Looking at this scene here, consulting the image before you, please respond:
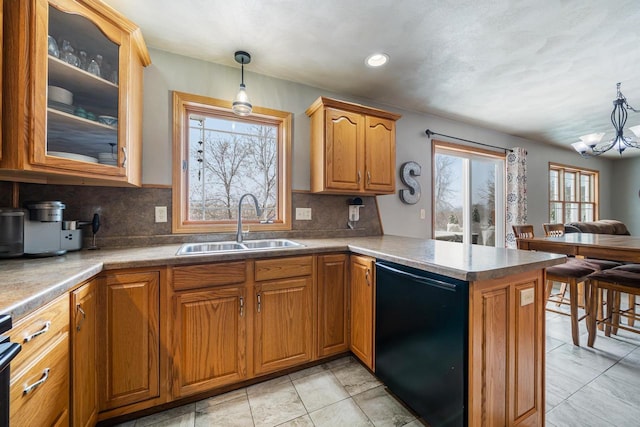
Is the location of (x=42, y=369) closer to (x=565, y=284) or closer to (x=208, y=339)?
(x=208, y=339)

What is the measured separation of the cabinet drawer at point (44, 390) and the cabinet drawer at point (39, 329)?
3 centimetres

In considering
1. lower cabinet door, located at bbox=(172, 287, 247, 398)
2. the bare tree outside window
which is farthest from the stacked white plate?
lower cabinet door, located at bbox=(172, 287, 247, 398)

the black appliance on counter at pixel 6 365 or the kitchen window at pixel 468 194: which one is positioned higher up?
the kitchen window at pixel 468 194

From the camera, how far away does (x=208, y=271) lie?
60.1 inches

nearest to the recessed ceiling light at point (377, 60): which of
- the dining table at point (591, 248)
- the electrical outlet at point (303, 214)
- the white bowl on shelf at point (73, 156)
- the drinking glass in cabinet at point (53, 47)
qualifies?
the electrical outlet at point (303, 214)

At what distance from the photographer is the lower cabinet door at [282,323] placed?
168 cm

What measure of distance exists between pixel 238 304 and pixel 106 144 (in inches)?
49.4

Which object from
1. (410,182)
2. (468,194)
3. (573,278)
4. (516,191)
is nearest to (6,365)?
(410,182)

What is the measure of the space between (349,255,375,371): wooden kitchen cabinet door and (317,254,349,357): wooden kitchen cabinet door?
57 millimetres

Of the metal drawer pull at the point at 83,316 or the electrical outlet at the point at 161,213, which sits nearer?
the metal drawer pull at the point at 83,316

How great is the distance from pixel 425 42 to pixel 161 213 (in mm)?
2372

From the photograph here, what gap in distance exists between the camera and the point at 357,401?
1.56 m

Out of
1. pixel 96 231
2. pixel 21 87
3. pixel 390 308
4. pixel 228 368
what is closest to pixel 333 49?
pixel 21 87

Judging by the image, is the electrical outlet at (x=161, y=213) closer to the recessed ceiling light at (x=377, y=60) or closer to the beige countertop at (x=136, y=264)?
the beige countertop at (x=136, y=264)
